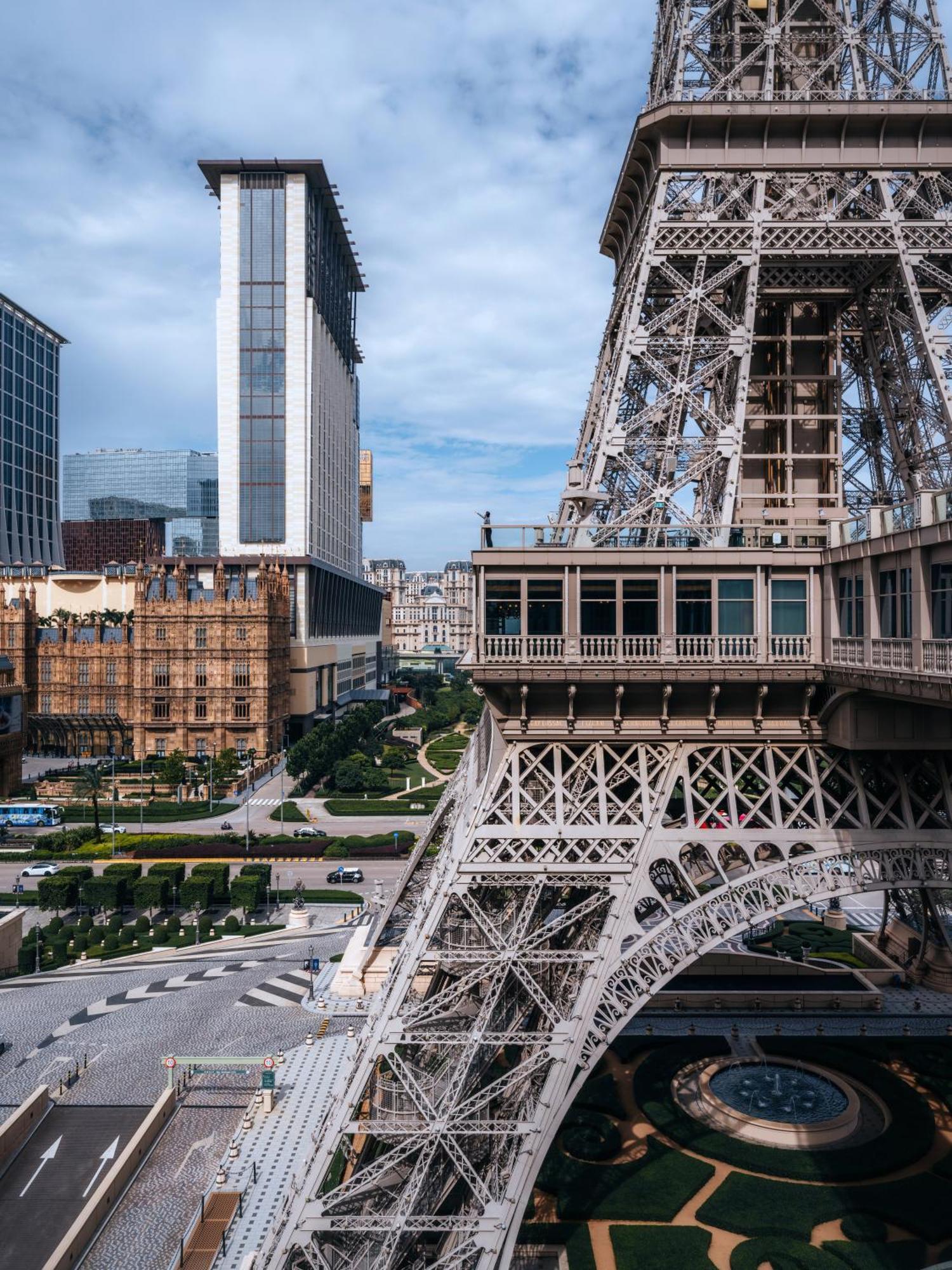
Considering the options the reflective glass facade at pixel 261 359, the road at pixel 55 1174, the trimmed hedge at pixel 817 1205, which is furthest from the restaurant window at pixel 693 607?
the reflective glass facade at pixel 261 359

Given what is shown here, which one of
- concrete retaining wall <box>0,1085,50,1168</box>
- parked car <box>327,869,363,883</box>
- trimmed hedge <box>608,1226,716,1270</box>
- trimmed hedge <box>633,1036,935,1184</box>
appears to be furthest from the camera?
parked car <box>327,869,363,883</box>

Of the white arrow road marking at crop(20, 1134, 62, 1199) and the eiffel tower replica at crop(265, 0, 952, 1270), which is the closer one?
the eiffel tower replica at crop(265, 0, 952, 1270)

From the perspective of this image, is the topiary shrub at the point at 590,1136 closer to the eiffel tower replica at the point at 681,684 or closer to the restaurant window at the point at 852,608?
the eiffel tower replica at the point at 681,684

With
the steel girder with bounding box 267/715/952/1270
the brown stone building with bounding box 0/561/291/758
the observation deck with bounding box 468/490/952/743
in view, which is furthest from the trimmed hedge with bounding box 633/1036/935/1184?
the brown stone building with bounding box 0/561/291/758

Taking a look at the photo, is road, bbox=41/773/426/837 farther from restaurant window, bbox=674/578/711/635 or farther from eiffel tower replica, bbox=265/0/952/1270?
restaurant window, bbox=674/578/711/635

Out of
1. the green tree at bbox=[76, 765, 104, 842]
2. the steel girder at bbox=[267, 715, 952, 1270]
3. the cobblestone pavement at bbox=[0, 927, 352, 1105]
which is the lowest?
the cobblestone pavement at bbox=[0, 927, 352, 1105]

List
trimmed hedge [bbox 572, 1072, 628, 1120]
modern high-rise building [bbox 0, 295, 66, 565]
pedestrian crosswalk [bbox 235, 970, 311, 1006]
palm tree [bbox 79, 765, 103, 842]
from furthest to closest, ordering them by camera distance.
Answer: modern high-rise building [bbox 0, 295, 66, 565] → palm tree [bbox 79, 765, 103, 842] → pedestrian crosswalk [bbox 235, 970, 311, 1006] → trimmed hedge [bbox 572, 1072, 628, 1120]

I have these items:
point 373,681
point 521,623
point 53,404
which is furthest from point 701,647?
point 53,404

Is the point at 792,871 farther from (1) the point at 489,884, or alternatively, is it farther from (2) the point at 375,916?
(2) the point at 375,916
